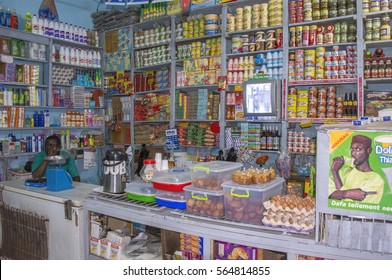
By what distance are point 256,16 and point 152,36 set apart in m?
2.11

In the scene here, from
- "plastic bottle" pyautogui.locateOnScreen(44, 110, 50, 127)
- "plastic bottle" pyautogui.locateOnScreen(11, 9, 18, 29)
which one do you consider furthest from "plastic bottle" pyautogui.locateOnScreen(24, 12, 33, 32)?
"plastic bottle" pyautogui.locateOnScreen(44, 110, 50, 127)

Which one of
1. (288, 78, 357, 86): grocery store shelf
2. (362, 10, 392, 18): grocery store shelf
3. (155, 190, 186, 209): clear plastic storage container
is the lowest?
(155, 190, 186, 209): clear plastic storage container

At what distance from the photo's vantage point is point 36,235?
273 centimetres

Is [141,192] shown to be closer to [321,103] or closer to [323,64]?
[321,103]

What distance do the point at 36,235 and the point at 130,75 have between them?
4.51 m

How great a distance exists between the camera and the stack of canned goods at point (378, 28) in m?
4.17

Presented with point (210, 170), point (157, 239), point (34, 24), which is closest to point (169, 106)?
point (34, 24)

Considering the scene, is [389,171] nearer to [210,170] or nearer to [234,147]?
[210,170]

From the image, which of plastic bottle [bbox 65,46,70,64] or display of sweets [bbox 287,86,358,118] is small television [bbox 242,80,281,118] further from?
plastic bottle [bbox 65,46,70,64]

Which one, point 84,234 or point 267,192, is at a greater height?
point 267,192

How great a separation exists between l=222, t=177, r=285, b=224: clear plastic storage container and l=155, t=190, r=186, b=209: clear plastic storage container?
0.33 metres

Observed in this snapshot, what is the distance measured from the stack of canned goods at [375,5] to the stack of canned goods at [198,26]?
213 centimetres

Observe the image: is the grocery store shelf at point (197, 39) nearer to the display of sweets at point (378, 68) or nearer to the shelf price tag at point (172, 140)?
the shelf price tag at point (172, 140)

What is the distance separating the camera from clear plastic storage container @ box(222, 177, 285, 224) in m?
1.85
